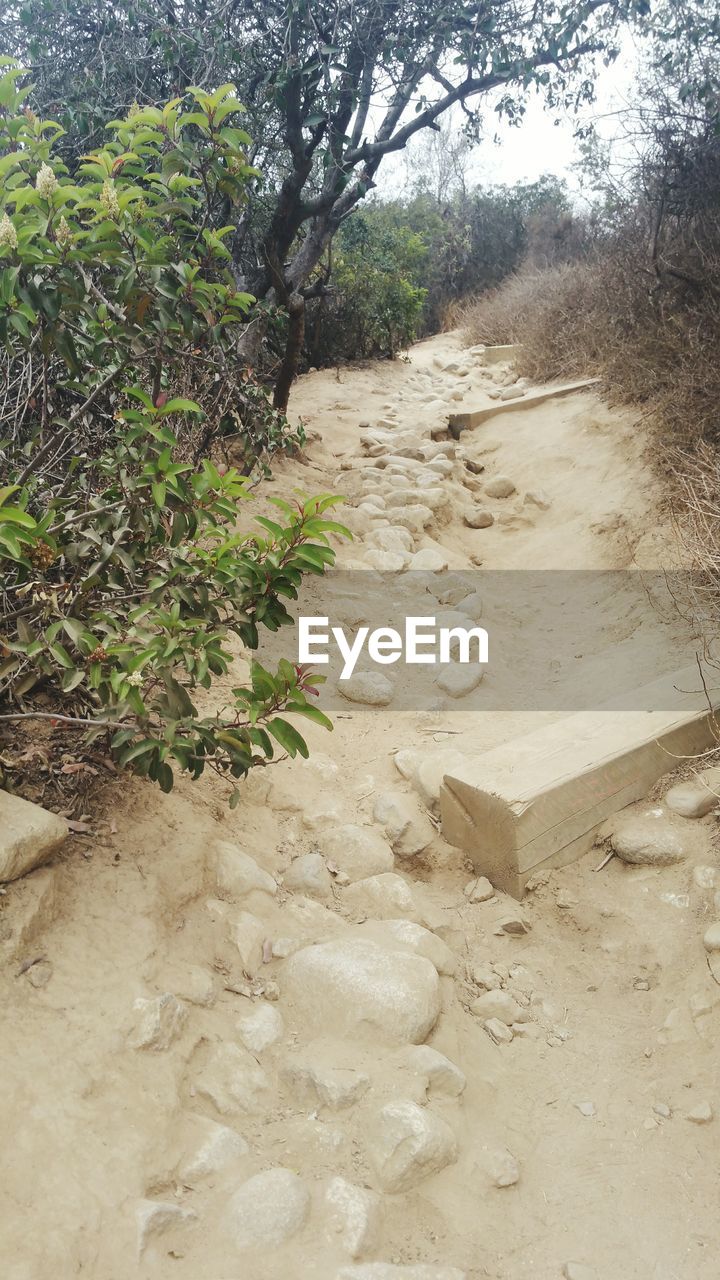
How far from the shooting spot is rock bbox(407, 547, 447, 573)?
487cm

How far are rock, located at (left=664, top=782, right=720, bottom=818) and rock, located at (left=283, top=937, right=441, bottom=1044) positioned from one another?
1.08m

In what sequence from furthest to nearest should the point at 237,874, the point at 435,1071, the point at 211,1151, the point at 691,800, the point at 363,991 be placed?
the point at 691,800, the point at 237,874, the point at 363,991, the point at 435,1071, the point at 211,1151

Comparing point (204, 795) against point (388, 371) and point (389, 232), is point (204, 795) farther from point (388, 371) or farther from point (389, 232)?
point (389, 232)

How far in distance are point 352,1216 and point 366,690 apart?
2320 millimetres

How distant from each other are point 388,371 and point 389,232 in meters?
1.99

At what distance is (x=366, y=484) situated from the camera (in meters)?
5.84

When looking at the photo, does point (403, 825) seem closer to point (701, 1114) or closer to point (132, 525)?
point (701, 1114)

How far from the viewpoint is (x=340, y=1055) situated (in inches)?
74.2

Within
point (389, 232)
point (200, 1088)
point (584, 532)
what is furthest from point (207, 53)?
point (389, 232)

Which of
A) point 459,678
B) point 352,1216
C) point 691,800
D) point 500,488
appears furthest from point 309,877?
point 500,488

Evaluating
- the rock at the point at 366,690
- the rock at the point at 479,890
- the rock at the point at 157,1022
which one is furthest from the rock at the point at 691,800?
the rock at the point at 157,1022

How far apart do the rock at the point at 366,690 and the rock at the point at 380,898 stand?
1.26 meters

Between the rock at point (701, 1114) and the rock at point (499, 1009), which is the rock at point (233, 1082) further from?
the rock at point (701, 1114)

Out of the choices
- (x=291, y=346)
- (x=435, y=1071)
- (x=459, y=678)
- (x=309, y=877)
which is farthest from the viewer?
(x=291, y=346)
